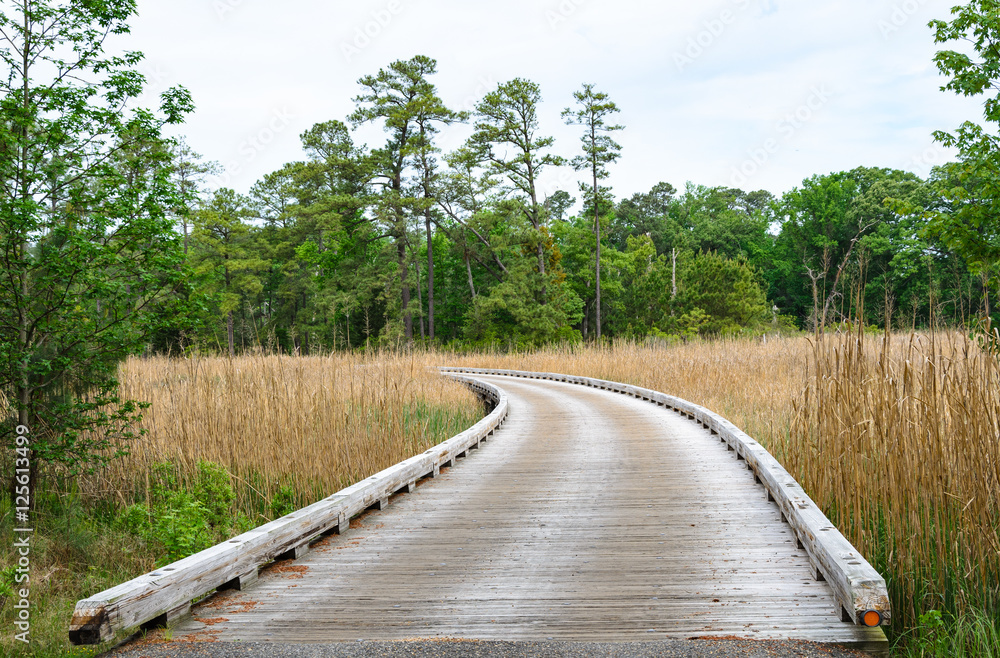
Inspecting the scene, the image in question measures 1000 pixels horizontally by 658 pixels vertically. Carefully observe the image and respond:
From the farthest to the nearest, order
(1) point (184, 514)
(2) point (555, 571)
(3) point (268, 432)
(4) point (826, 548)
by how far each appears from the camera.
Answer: (3) point (268, 432) < (1) point (184, 514) < (2) point (555, 571) < (4) point (826, 548)

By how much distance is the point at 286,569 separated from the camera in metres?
4.16

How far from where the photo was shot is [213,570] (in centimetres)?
357

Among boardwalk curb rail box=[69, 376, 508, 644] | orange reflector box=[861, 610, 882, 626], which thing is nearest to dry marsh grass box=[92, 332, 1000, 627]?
orange reflector box=[861, 610, 882, 626]

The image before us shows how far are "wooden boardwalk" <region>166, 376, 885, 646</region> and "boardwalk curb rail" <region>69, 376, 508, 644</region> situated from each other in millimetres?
103

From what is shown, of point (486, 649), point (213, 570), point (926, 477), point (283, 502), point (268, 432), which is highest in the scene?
point (926, 477)

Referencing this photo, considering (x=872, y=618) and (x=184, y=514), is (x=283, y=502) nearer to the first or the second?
(x=184, y=514)

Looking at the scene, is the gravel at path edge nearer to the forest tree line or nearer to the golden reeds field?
the golden reeds field

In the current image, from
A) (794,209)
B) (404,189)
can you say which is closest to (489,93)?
(404,189)

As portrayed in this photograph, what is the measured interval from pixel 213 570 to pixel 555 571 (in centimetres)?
191

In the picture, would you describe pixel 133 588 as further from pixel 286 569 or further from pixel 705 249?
pixel 705 249

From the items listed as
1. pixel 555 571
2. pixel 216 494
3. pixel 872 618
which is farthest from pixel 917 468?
pixel 216 494

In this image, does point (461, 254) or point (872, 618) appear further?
point (461, 254)

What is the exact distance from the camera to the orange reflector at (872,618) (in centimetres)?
294

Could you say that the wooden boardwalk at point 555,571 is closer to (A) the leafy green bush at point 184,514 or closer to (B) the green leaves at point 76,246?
(A) the leafy green bush at point 184,514
